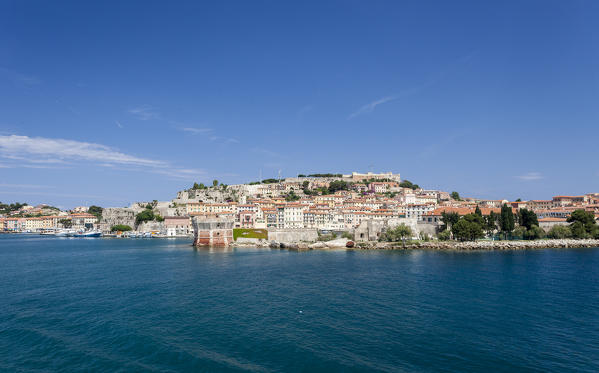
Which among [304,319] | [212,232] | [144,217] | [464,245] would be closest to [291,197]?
[144,217]

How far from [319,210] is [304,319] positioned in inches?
2665

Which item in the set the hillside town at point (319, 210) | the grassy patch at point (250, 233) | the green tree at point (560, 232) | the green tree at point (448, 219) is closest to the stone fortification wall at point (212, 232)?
the hillside town at point (319, 210)

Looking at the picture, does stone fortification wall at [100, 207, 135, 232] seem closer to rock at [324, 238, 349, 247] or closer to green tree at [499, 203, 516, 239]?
rock at [324, 238, 349, 247]

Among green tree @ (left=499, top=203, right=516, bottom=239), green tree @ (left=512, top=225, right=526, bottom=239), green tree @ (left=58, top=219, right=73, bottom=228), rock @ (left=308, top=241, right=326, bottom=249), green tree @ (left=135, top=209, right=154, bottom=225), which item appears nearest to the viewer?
rock @ (left=308, top=241, right=326, bottom=249)

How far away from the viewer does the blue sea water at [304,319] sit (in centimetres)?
1438

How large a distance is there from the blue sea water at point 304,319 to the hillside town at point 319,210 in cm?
3011

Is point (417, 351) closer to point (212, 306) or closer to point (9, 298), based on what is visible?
point (212, 306)

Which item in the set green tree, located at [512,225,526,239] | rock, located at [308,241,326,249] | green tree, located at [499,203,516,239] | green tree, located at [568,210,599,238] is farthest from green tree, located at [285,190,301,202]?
green tree, located at [568,210,599,238]

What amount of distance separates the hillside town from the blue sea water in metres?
30.1

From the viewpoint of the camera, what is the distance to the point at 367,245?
5650cm

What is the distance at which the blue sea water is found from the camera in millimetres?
14383

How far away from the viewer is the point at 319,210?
3420 inches

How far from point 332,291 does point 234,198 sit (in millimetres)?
92037

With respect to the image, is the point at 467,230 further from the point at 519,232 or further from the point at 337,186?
the point at 337,186
